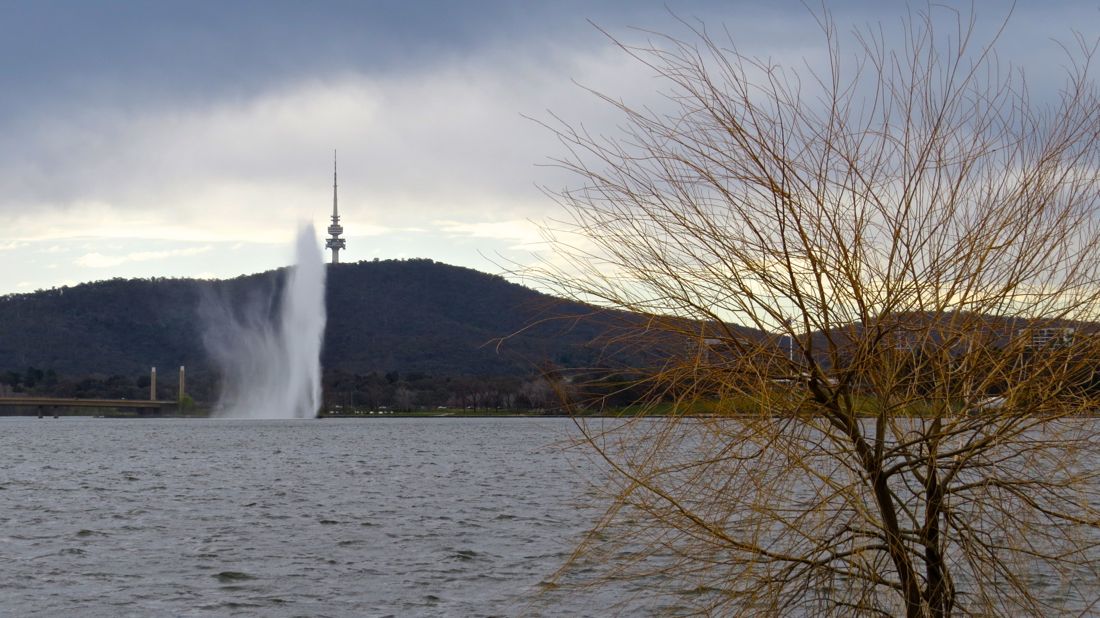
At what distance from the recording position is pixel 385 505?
A: 1201 inches

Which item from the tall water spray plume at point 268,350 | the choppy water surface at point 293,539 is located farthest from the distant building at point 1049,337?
the tall water spray plume at point 268,350

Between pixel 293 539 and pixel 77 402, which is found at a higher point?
pixel 77 402

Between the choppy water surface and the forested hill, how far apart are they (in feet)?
242

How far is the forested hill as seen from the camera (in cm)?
12406

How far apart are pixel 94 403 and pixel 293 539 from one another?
10400 cm

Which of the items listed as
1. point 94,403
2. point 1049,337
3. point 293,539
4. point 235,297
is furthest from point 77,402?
point 1049,337

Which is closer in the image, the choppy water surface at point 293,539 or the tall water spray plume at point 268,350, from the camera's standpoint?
the choppy water surface at point 293,539

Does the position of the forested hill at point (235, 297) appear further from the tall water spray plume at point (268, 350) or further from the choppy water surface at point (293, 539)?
the choppy water surface at point (293, 539)

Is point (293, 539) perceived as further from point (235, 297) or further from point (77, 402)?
point (235, 297)

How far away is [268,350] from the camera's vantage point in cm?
12350

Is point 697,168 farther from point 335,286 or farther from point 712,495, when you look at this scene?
point 335,286

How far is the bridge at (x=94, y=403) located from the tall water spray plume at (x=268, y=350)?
6468 mm

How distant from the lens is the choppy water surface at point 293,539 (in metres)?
15.6

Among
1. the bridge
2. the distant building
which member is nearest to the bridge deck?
the bridge
